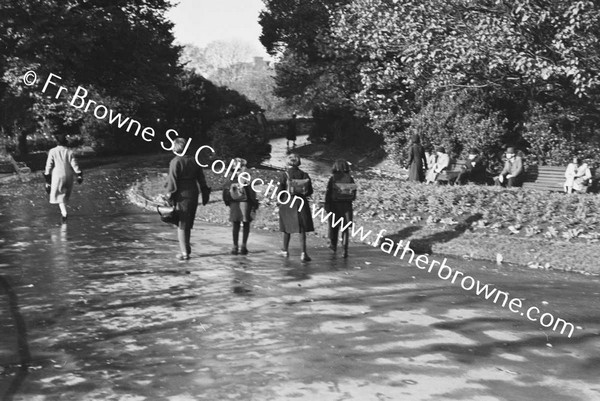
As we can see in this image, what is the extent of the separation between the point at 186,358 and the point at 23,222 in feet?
34.1

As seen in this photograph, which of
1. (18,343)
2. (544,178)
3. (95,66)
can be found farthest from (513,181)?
(95,66)

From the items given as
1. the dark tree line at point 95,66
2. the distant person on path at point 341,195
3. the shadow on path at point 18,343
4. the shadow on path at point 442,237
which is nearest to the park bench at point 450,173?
the shadow on path at point 442,237

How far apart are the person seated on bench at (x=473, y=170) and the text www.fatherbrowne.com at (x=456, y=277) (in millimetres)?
7380

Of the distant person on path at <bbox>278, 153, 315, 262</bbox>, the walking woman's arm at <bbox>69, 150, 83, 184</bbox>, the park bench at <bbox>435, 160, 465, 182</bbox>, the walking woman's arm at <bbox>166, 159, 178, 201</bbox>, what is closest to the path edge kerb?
the distant person on path at <bbox>278, 153, 315, 262</bbox>

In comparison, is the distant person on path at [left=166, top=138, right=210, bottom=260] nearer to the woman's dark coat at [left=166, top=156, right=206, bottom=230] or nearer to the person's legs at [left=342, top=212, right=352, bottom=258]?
the woman's dark coat at [left=166, top=156, right=206, bottom=230]

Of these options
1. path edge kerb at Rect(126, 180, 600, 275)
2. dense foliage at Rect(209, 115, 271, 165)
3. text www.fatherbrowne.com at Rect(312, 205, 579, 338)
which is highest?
dense foliage at Rect(209, 115, 271, 165)

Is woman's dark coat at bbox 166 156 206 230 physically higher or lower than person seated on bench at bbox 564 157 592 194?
lower

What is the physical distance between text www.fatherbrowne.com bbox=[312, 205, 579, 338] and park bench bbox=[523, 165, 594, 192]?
7729 millimetres

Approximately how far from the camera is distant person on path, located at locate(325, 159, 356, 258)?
513 inches

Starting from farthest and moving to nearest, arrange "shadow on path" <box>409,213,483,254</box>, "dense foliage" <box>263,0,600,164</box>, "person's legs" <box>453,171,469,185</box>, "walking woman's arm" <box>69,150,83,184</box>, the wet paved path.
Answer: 1. "person's legs" <box>453,171,469,185</box>
2. "dense foliage" <box>263,0,600,164</box>
3. "walking woman's arm" <box>69,150,83,184</box>
4. "shadow on path" <box>409,213,483,254</box>
5. the wet paved path

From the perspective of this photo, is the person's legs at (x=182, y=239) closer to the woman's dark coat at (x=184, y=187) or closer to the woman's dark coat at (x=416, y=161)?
the woman's dark coat at (x=184, y=187)

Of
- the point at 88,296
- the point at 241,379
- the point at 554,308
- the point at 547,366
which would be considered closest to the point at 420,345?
the point at 547,366

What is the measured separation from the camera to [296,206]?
12633 millimetres

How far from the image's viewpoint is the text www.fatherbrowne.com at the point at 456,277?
8.91m
